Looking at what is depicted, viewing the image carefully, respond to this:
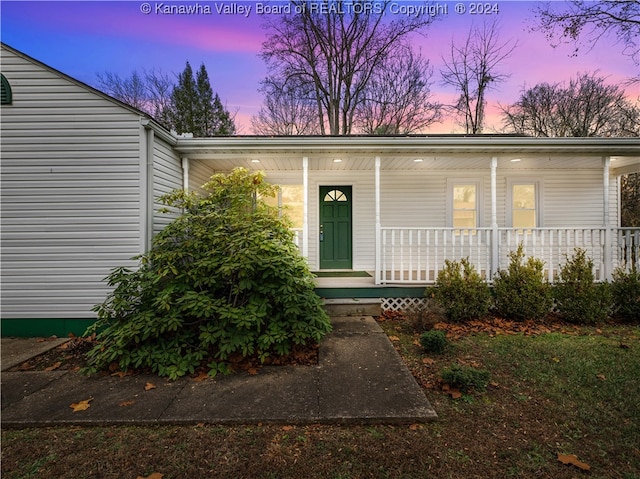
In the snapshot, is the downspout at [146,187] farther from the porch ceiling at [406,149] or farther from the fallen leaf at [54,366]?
the fallen leaf at [54,366]

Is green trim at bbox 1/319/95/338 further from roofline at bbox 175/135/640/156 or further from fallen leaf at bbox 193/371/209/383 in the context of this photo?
roofline at bbox 175/135/640/156

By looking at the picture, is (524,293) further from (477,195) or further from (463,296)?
(477,195)

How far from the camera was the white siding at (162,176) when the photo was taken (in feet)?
15.9

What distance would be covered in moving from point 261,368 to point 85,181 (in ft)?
12.7

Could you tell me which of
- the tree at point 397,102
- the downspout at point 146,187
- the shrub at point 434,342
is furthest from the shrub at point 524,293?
the tree at point 397,102

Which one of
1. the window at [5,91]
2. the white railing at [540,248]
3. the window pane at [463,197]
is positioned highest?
the window at [5,91]

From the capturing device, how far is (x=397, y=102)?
1514 cm

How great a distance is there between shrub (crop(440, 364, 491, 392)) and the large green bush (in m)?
1.39

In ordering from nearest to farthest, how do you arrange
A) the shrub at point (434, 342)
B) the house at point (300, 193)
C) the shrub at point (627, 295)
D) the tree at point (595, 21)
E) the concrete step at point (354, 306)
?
1. the shrub at point (434, 342)
2. the house at point (300, 193)
3. the shrub at point (627, 295)
4. the concrete step at point (354, 306)
5. the tree at point (595, 21)

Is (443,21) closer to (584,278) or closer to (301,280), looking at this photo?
(584,278)

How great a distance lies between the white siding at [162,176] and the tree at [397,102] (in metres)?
11.6

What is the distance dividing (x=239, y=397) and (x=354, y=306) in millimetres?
2959

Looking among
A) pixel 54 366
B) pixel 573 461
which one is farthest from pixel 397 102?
pixel 54 366

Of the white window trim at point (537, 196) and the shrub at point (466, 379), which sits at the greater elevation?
the white window trim at point (537, 196)
